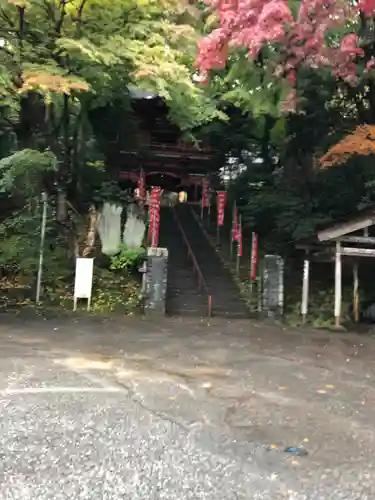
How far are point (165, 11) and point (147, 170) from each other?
48.9 ft

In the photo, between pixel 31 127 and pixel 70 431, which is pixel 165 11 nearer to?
pixel 31 127

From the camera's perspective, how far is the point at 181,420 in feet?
16.2

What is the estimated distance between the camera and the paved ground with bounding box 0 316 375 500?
11.7 feet

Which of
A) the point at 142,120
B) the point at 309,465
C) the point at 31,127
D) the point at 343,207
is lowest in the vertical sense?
the point at 309,465

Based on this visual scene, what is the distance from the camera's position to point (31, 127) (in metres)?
15.8

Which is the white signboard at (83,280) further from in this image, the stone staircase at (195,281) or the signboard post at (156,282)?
the stone staircase at (195,281)

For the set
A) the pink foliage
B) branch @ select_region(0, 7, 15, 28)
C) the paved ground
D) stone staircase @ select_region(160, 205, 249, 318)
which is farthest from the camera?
stone staircase @ select_region(160, 205, 249, 318)

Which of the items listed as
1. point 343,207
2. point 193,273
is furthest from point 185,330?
point 343,207

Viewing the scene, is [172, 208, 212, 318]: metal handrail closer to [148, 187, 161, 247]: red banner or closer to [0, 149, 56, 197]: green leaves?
[148, 187, 161, 247]: red banner

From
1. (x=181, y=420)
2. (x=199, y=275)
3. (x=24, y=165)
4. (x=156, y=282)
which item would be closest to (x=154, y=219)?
(x=199, y=275)

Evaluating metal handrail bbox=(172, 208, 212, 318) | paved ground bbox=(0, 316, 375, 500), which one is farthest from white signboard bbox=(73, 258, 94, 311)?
paved ground bbox=(0, 316, 375, 500)

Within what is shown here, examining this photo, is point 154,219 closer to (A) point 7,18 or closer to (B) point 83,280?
(B) point 83,280

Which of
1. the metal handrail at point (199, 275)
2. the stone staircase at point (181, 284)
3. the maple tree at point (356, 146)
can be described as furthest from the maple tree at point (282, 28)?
the stone staircase at point (181, 284)

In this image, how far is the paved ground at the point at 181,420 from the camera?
358 centimetres
